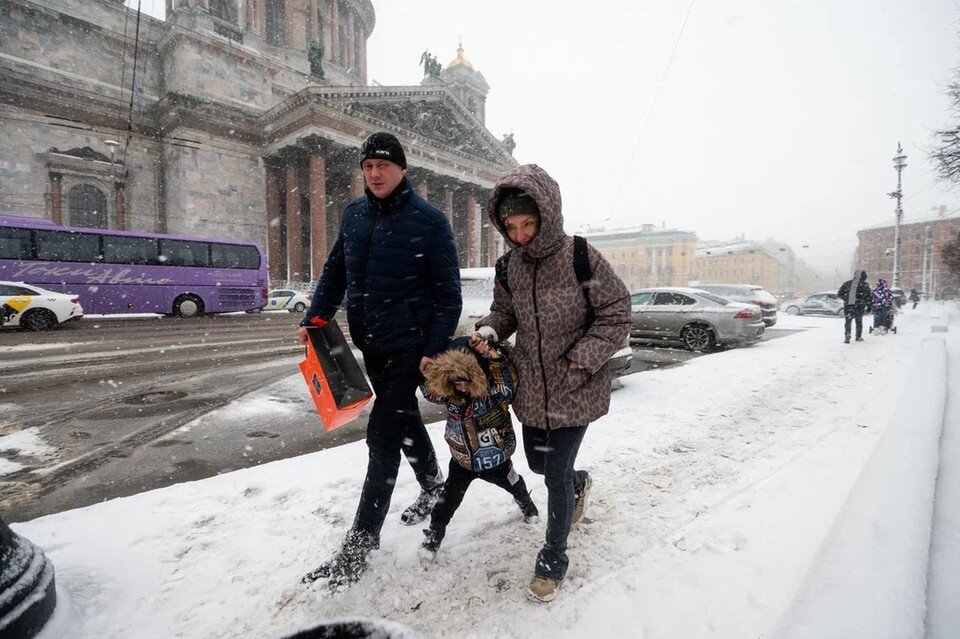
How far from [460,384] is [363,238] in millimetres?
897

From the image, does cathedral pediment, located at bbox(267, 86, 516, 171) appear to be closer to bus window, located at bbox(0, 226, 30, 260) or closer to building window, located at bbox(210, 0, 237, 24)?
building window, located at bbox(210, 0, 237, 24)

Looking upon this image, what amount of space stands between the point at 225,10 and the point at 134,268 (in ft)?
81.9

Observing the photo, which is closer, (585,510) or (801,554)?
(801,554)

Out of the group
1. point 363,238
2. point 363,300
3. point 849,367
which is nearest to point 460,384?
Result: point 363,300

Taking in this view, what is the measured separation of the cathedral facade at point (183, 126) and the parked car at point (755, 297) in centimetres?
2010

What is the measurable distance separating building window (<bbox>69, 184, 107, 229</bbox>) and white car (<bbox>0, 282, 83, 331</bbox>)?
50.4 feet

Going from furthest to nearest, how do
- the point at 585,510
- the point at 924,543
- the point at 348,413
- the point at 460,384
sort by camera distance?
the point at 585,510
the point at 348,413
the point at 924,543
the point at 460,384

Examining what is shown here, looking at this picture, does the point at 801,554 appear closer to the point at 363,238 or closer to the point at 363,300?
the point at 363,300

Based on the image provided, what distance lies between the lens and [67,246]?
587 inches

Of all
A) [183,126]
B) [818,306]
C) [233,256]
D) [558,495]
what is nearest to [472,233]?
[183,126]

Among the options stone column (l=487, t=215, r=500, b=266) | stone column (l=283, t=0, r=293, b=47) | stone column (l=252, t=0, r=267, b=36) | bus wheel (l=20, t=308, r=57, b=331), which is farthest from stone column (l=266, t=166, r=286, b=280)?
stone column (l=487, t=215, r=500, b=266)

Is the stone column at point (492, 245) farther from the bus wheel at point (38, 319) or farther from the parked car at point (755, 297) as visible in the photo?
the bus wheel at point (38, 319)

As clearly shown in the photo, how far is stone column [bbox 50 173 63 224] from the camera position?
2300cm

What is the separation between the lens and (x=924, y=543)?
7.16 feet
